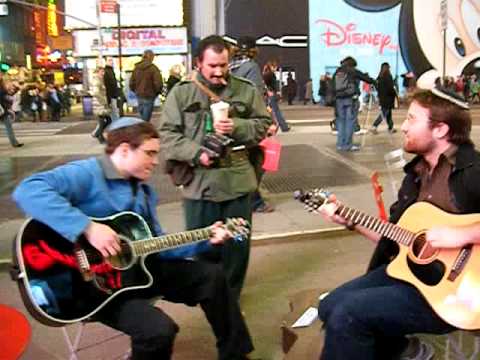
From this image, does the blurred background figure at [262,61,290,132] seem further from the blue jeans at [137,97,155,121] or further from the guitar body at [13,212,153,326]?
the guitar body at [13,212,153,326]

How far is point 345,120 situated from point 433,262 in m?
8.59

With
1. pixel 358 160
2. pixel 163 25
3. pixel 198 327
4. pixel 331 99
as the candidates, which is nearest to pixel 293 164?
pixel 358 160

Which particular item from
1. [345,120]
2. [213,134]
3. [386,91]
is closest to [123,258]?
[213,134]

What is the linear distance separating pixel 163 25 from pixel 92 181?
91.0 feet

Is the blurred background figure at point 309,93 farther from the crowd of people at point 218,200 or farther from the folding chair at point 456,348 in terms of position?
the folding chair at point 456,348

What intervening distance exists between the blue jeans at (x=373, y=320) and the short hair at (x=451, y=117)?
2.33 ft

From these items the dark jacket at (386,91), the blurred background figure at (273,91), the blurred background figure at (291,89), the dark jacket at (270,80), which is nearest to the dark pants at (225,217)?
the blurred background figure at (273,91)

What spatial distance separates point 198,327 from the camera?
4129 millimetres

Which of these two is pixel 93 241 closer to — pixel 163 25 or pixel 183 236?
pixel 183 236

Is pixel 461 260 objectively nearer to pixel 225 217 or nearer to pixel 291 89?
pixel 225 217

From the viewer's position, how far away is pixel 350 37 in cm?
2894

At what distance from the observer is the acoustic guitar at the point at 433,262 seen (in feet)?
8.48

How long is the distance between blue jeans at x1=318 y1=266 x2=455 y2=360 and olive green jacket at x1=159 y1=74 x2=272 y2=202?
4.30 feet

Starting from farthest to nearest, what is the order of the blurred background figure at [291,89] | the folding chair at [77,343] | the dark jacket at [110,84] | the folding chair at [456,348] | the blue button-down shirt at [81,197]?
1. the blurred background figure at [291,89]
2. the dark jacket at [110,84]
3. the folding chair at [77,343]
4. the folding chair at [456,348]
5. the blue button-down shirt at [81,197]
